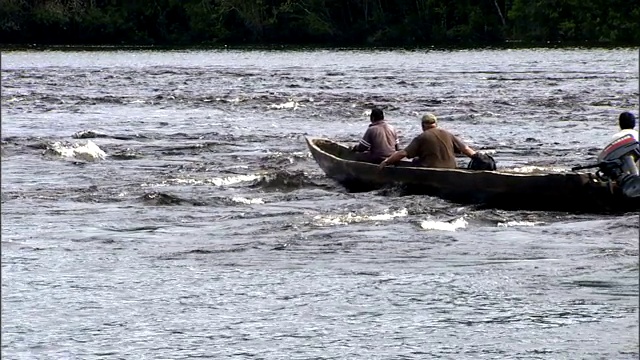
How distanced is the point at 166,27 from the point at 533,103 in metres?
67.2

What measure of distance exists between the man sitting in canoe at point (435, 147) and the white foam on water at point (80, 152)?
9326 millimetres

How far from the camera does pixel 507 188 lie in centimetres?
1833

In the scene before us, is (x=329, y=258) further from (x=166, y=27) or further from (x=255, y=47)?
(x=166, y=27)

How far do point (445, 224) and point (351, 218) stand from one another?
135 cm

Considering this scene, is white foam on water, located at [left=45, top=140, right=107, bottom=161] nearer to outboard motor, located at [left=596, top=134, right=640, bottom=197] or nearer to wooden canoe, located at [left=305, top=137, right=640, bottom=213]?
wooden canoe, located at [left=305, top=137, right=640, bottom=213]

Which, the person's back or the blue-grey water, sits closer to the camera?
the blue-grey water

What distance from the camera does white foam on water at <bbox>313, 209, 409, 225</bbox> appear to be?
18.1 meters

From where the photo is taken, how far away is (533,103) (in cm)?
4116

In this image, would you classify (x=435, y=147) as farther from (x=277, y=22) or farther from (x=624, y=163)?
(x=277, y=22)

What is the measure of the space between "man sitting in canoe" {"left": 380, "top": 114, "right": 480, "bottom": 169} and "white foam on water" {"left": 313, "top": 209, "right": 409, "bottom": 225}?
1265mm

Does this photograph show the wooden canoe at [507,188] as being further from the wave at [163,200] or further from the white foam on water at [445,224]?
the wave at [163,200]

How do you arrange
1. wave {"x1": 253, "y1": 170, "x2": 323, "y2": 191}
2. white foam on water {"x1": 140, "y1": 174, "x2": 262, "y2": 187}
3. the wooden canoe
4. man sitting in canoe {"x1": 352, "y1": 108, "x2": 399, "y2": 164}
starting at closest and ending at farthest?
the wooden canoe
man sitting in canoe {"x1": 352, "y1": 108, "x2": 399, "y2": 164}
wave {"x1": 253, "y1": 170, "x2": 323, "y2": 191}
white foam on water {"x1": 140, "y1": 174, "x2": 262, "y2": 187}

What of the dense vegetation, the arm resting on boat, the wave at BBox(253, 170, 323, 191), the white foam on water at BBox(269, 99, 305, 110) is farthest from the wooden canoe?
the dense vegetation

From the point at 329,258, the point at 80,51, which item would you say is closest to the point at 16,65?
the point at 80,51
